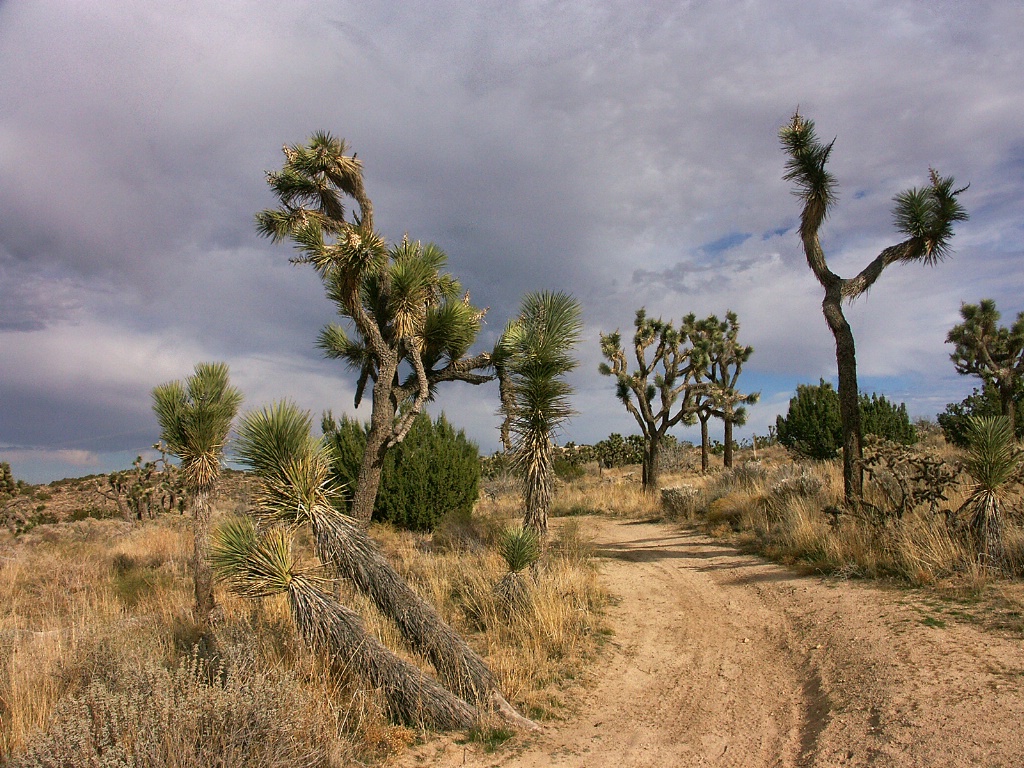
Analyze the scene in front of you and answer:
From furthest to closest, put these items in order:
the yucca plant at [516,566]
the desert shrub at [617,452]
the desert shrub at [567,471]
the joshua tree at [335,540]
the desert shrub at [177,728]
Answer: the desert shrub at [617,452]
the desert shrub at [567,471]
the yucca plant at [516,566]
the joshua tree at [335,540]
the desert shrub at [177,728]

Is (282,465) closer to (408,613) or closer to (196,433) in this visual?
(408,613)

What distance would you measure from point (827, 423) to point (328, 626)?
1041 inches

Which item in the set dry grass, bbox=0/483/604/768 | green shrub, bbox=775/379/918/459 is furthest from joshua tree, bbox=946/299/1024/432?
dry grass, bbox=0/483/604/768

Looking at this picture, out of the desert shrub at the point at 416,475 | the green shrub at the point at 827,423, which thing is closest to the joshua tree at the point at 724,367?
the green shrub at the point at 827,423

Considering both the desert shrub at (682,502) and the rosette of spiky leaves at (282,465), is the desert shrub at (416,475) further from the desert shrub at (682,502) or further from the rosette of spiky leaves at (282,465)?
the rosette of spiky leaves at (282,465)

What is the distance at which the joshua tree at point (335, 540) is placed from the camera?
494cm

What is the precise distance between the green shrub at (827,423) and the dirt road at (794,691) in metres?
19.6

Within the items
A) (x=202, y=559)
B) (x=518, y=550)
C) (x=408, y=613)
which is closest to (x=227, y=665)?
(x=408, y=613)

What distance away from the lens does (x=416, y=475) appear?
14.8 m

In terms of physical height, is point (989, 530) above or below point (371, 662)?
above

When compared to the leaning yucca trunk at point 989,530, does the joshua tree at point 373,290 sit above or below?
above

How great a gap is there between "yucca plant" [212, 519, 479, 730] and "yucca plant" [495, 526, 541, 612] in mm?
2703

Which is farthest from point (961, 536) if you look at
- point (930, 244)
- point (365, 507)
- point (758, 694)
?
point (365, 507)

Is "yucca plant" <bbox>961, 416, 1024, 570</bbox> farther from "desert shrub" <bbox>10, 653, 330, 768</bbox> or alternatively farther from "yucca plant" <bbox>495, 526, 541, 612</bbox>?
"desert shrub" <bbox>10, 653, 330, 768</bbox>
